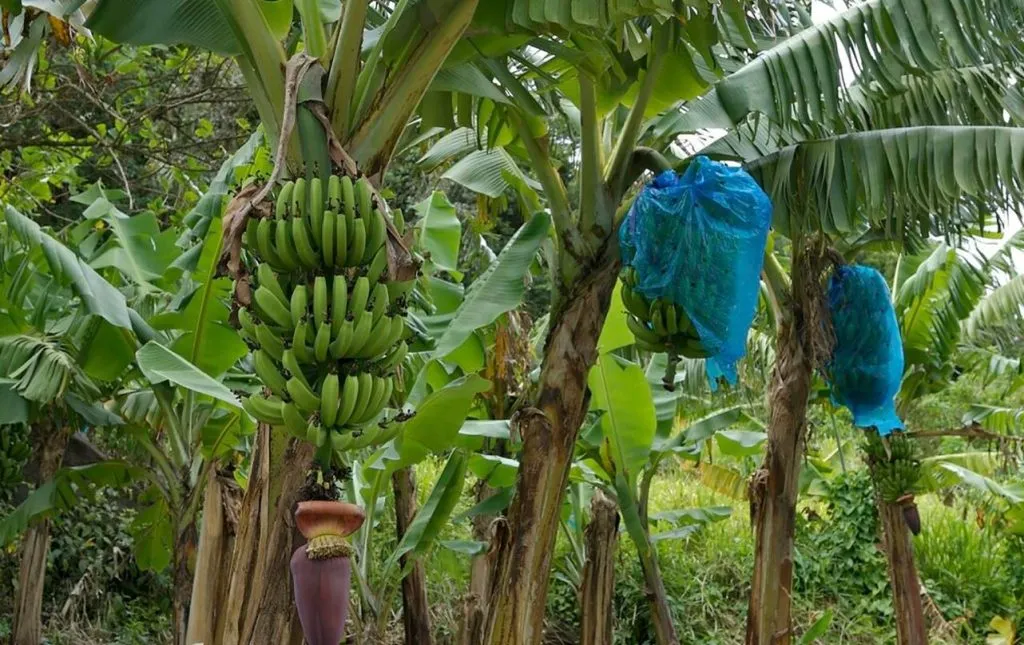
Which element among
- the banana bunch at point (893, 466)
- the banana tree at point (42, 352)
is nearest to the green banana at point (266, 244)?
the banana tree at point (42, 352)

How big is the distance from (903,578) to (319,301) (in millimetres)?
4953

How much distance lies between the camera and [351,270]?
2.26m

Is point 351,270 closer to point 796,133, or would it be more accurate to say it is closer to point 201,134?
point 796,133

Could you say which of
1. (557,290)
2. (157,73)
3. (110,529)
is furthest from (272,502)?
(110,529)

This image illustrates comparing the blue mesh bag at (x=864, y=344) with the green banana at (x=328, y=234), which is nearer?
the green banana at (x=328, y=234)

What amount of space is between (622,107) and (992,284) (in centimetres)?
285

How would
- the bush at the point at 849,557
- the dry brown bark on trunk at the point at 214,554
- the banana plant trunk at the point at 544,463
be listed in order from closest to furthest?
the banana plant trunk at the point at 544,463 < the dry brown bark on trunk at the point at 214,554 < the bush at the point at 849,557

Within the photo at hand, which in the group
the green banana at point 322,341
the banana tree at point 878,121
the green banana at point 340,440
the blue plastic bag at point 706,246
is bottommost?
the green banana at point 340,440

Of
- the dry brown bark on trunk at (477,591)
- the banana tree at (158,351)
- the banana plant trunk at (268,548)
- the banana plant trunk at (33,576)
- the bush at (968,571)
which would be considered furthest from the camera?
the bush at (968,571)

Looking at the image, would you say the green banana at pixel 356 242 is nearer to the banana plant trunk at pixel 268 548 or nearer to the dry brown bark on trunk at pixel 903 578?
the banana plant trunk at pixel 268 548

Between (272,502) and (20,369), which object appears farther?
(20,369)

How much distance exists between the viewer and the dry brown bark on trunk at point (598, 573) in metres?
4.24

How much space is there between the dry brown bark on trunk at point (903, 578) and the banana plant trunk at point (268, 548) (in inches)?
176

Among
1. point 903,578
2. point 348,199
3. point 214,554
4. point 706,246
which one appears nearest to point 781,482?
point 706,246
